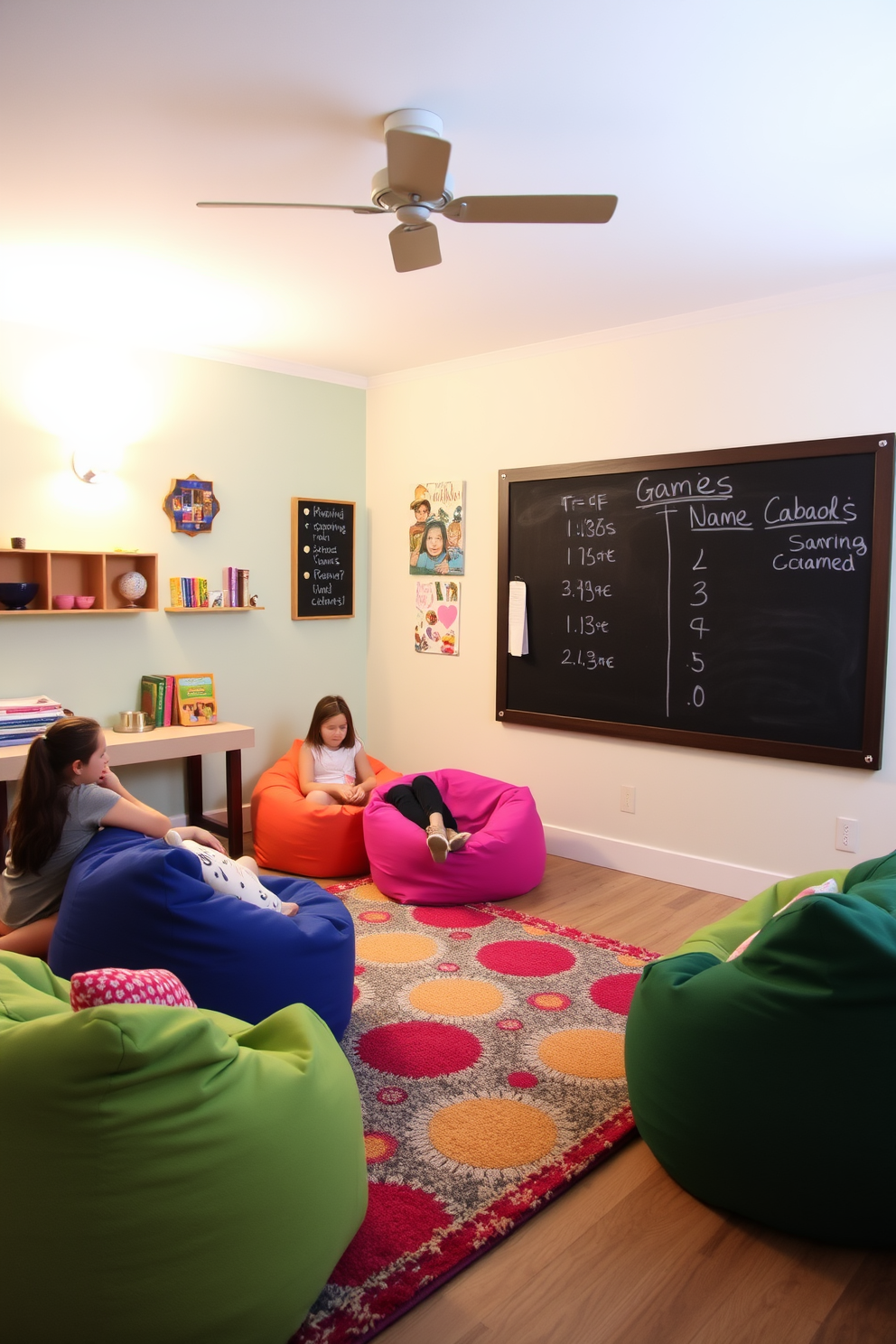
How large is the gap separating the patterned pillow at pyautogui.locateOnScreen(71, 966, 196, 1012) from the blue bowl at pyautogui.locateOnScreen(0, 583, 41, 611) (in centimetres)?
279

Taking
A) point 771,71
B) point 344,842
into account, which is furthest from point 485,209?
Answer: point 344,842

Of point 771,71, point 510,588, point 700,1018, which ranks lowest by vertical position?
point 700,1018

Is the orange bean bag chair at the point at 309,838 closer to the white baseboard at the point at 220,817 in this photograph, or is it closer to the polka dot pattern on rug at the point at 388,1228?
the white baseboard at the point at 220,817

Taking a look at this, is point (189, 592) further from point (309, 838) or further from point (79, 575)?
point (309, 838)

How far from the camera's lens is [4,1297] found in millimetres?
1411

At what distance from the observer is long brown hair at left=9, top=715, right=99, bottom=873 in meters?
2.83

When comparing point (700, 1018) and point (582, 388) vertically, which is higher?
point (582, 388)

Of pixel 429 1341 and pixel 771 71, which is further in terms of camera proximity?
pixel 771 71

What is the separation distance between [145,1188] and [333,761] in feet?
11.0

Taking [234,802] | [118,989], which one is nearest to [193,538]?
[234,802]

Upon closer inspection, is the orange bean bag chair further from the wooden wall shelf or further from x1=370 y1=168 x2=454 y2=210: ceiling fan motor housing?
x1=370 y1=168 x2=454 y2=210: ceiling fan motor housing

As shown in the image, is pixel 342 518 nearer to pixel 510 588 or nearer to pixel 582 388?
pixel 510 588

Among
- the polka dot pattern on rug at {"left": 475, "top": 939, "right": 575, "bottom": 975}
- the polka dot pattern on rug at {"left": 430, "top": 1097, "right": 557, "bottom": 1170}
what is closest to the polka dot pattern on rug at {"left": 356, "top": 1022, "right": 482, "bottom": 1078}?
the polka dot pattern on rug at {"left": 430, "top": 1097, "right": 557, "bottom": 1170}

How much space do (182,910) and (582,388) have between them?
3.25 meters
